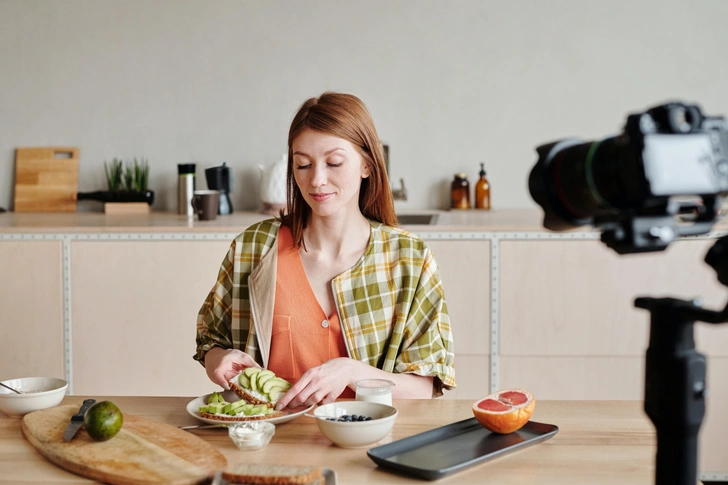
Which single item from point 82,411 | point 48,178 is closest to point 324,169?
point 82,411

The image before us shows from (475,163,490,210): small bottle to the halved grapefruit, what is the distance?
2.20 meters

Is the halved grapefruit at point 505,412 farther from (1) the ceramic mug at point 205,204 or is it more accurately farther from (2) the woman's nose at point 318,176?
(1) the ceramic mug at point 205,204

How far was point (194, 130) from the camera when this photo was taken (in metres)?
3.65

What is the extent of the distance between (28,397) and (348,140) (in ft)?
2.84

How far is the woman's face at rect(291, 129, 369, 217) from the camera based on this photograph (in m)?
1.83

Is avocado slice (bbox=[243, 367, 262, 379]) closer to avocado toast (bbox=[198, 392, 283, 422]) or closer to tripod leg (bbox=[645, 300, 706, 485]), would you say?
avocado toast (bbox=[198, 392, 283, 422])

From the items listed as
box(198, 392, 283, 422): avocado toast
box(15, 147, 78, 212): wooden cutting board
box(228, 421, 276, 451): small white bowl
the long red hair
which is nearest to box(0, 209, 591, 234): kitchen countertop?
box(15, 147, 78, 212): wooden cutting board

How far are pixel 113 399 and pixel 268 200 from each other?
1.90 m

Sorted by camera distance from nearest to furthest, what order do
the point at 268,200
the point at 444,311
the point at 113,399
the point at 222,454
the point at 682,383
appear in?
the point at 682,383
the point at 222,454
the point at 113,399
the point at 444,311
the point at 268,200

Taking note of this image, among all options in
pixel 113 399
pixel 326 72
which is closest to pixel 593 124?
pixel 326 72

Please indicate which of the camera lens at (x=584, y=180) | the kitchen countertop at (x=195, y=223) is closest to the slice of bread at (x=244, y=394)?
the camera lens at (x=584, y=180)

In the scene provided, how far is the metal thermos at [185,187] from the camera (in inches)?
138

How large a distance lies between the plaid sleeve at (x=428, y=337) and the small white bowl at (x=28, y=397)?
72cm

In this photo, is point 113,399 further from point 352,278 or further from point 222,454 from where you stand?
point 352,278
